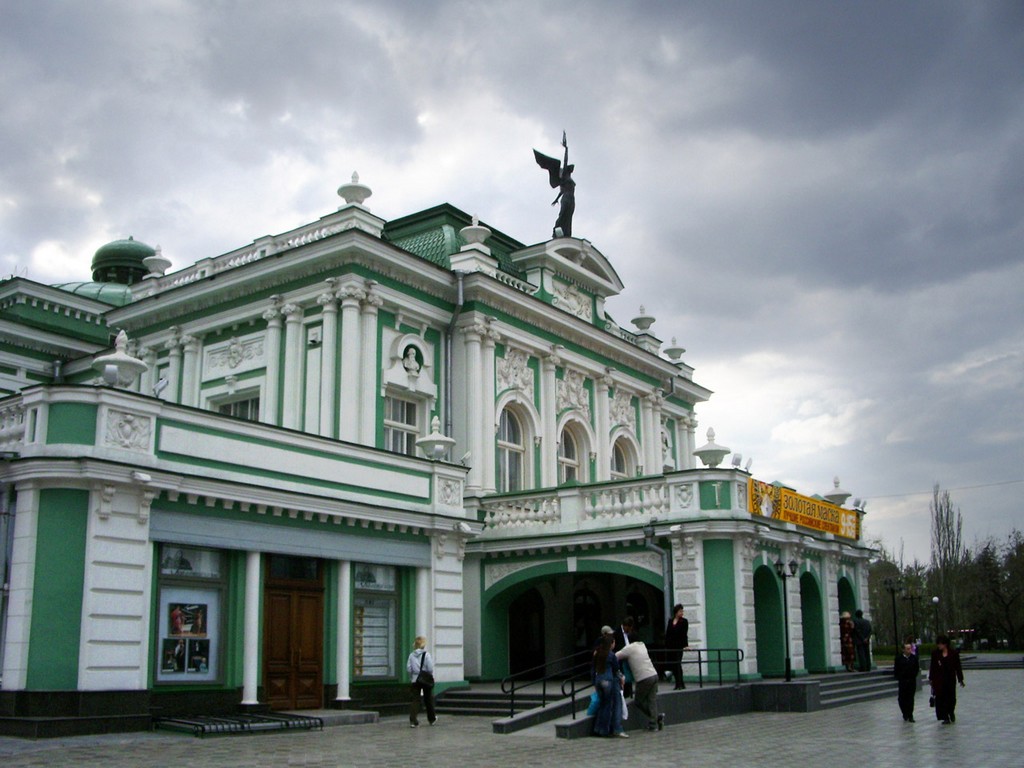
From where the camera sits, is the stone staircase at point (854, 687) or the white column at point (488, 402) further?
the white column at point (488, 402)

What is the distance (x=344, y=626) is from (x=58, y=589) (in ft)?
17.4

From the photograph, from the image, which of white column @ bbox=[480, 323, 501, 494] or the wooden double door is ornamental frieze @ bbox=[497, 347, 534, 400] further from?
the wooden double door

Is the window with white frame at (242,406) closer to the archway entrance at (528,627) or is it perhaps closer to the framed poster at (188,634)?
the archway entrance at (528,627)

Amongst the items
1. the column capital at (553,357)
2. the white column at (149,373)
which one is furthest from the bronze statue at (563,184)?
the white column at (149,373)

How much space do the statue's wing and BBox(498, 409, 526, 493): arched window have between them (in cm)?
776

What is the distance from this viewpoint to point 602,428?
98.0 feet

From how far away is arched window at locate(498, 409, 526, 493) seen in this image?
86.0ft

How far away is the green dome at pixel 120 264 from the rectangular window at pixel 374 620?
2183 cm

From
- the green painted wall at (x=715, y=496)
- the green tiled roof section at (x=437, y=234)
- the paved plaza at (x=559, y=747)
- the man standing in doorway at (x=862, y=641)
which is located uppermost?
the green tiled roof section at (x=437, y=234)

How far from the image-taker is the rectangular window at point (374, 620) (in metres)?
18.8

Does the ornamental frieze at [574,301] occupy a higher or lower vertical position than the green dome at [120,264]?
lower

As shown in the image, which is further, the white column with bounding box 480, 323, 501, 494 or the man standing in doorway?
the man standing in doorway

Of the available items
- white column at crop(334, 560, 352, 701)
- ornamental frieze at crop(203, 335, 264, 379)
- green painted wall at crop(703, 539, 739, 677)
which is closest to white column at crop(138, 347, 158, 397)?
ornamental frieze at crop(203, 335, 264, 379)

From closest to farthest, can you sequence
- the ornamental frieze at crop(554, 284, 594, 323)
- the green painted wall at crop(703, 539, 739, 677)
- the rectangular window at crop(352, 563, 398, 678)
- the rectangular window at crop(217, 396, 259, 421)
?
1. the rectangular window at crop(352, 563, 398, 678)
2. the green painted wall at crop(703, 539, 739, 677)
3. the rectangular window at crop(217, 396, 259, 421)
4. the ornamental frieze at crop(554, 284, 594, 323)
